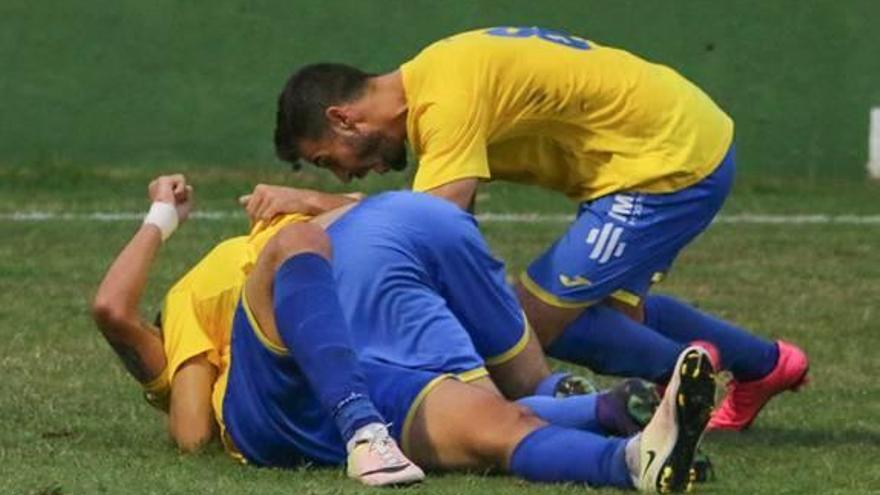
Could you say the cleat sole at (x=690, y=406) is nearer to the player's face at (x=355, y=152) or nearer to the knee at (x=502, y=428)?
the knee at (x=502, y=428)

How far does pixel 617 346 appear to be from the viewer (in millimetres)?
7031

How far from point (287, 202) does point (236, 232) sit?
582 centimetres

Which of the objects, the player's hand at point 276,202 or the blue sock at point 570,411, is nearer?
the blue sock at point 570,411

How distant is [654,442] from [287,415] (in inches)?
39.9

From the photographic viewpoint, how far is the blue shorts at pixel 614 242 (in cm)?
693

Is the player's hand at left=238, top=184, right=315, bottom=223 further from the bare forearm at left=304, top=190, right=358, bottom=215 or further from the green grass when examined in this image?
the green grass

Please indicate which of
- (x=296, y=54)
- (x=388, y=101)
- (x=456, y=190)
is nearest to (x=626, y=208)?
(x=456, y=190)

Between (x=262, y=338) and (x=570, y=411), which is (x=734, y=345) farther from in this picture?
(x=262, y=338)

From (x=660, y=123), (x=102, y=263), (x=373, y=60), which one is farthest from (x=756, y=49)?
(x=660, y=123)

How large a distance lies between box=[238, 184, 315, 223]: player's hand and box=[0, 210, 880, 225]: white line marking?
647cm

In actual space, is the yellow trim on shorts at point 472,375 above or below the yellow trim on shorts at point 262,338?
below

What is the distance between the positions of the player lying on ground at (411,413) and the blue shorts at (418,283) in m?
0.02

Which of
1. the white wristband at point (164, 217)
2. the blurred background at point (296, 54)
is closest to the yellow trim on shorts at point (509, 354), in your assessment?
the white wristband at point (164, 217)

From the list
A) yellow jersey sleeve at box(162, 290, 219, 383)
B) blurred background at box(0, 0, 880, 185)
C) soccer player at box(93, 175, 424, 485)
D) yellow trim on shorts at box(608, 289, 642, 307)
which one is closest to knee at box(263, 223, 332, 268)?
soccer player at box(93, 175, 424, 485)
